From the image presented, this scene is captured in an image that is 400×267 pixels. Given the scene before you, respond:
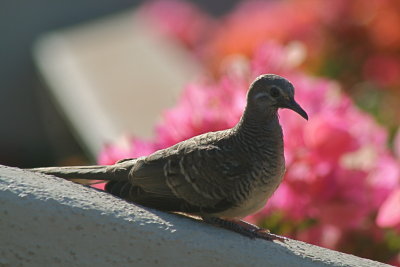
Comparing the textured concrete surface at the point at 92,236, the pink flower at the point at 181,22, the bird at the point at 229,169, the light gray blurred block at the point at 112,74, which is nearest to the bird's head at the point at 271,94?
the bird at the point at 229,169

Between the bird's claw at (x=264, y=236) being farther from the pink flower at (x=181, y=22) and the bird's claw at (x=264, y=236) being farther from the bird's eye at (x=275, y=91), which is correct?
the pink flower at (x=181, y=22)

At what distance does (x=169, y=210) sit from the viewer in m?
1.37

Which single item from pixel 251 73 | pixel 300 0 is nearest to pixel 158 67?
pixel 300 0

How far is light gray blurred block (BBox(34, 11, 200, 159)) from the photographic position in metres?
3.36

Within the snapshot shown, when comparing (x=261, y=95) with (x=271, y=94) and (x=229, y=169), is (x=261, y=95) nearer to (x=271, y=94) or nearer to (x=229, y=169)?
(x=271, y=94)

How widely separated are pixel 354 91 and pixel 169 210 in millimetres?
1920

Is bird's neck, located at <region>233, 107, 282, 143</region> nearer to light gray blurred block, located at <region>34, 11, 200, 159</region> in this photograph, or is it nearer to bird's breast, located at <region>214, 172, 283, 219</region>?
bird's breast, located at <region>214, 172, 283, 219</region>

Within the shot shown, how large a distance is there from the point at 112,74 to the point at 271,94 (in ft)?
9.26

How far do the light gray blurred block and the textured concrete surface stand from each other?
1.71 meters

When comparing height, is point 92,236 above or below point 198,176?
below

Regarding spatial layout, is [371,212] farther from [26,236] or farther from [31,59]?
[31,59]

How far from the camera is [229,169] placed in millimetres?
1328

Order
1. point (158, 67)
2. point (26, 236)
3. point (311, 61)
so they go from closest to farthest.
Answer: point (26, 236) → point (311, 61) → point (158, 67)

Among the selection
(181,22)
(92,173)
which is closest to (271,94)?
(92,173)
